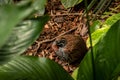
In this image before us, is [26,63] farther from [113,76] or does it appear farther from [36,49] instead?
[36,49]

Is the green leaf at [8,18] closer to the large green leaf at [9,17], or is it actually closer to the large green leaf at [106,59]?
the large green leaf at [9,17]

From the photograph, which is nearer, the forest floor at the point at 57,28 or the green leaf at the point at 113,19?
the green leaf at the point at 113,19

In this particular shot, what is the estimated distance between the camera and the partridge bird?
1865mm

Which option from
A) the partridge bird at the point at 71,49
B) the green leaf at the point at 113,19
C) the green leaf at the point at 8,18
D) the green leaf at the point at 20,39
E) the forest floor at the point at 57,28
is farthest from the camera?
the forest floor at the point at 57,28

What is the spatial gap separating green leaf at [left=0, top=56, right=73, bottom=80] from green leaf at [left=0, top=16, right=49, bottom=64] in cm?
48

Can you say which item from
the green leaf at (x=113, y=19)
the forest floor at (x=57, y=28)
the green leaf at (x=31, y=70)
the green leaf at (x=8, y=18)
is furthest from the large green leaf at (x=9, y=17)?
the forest floor at (x=57, y=28)

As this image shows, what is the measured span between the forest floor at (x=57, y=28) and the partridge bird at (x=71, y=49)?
3.9 inches

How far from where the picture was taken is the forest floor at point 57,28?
210 centimetres

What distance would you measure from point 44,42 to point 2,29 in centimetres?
179

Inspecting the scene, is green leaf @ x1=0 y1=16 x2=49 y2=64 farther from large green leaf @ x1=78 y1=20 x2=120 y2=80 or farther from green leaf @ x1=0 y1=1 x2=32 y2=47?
large green leaf @ x1=78 y1=20 x2=120 y2=80

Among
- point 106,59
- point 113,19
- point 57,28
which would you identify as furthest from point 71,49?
point 106,59

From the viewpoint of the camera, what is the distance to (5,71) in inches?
43.6

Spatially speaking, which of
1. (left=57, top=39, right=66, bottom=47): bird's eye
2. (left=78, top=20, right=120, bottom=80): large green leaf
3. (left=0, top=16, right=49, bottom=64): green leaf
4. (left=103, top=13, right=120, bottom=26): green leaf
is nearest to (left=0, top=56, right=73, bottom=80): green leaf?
(left=78, top=20, right=120, bottom=80): large green leaf

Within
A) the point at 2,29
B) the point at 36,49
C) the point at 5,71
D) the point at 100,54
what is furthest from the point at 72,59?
the point at 2,29
